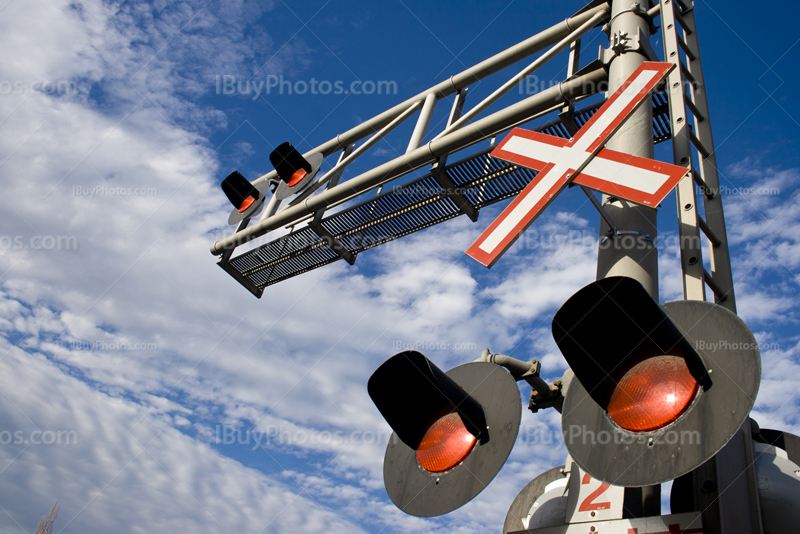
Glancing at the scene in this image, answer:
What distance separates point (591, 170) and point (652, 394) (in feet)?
4.34

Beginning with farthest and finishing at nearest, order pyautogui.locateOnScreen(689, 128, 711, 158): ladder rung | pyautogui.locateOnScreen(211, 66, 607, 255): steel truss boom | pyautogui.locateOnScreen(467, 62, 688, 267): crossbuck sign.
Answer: pyautogui.locateOnScreen(211, 66, 607, 255): steel truss boom
pyautogui.locateOnScreen(689, 128, 711, 158): ladder rung
pyautogui.locateOnScreen(467, 62, 688, 267): crossbuck sign

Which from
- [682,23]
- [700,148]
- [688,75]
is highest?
[682,23]

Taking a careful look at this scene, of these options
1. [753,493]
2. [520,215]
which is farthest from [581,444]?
[520,215]

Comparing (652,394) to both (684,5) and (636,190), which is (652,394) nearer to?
(636,190)

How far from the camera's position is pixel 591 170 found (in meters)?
2.96

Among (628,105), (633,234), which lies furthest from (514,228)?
(628,105)

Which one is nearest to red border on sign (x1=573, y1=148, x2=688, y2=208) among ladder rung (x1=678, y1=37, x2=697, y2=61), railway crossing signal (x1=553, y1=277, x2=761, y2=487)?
railway crossing signal (x1=553, y1=277, x2=761, y2=487)

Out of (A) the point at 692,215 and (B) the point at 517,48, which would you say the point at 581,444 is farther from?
(B) the point at 517,48

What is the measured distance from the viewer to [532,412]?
3.08 metres

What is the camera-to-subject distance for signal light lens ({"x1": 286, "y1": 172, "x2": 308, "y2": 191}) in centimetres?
636

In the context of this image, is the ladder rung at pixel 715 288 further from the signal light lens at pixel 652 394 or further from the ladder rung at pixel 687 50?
the ladder rung at pixel 687 50

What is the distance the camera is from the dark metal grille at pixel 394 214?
15.6 ft

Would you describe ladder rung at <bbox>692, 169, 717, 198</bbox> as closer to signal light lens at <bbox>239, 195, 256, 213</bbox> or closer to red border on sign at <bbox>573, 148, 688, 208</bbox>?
red border on sign at <bbox>573, 148, 688, 208</bbox>

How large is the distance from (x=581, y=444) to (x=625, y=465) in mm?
182
